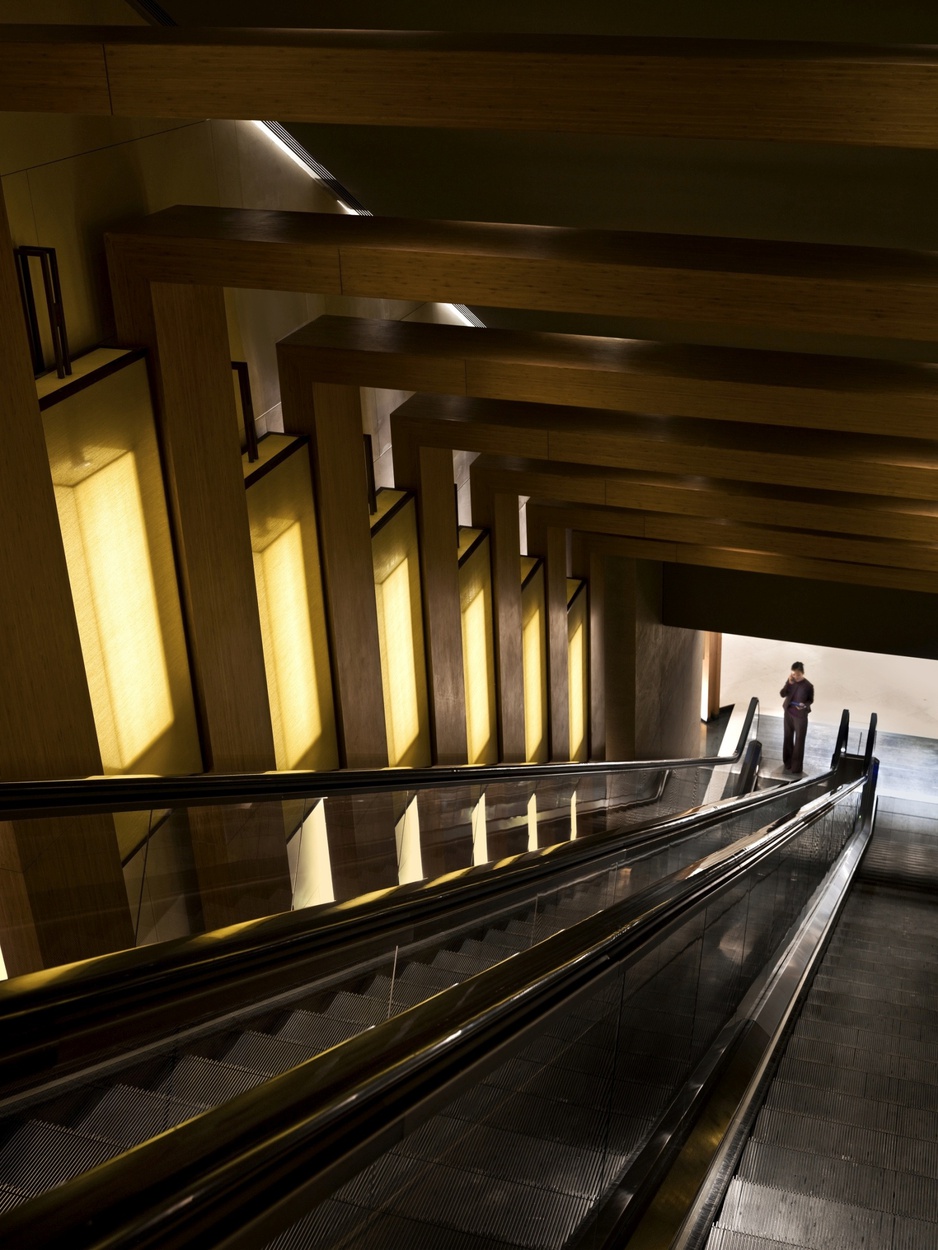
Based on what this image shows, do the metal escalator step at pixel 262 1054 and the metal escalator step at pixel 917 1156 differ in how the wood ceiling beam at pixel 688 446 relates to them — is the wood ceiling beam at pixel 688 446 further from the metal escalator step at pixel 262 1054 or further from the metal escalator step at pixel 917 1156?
the metal escalator step at pixel 262 1054

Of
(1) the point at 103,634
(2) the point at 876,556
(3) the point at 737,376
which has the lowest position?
(2) the point at 876,556

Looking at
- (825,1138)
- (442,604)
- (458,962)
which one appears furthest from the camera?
(442,604)

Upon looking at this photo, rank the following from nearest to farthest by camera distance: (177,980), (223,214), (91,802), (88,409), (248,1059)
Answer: (177,980)
(248,1059)
(91,802)
(88,409)
(223,214)

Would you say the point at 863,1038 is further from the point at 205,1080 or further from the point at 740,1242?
the point at 205,1080

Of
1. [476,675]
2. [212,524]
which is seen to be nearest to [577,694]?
[476,675]

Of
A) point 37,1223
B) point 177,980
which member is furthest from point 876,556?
point 37,1223

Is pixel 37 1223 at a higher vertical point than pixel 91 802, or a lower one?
higher

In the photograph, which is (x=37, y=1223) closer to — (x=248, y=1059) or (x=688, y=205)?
(x=248, y=1059)

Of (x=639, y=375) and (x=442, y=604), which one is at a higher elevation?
(x=639, y=375)

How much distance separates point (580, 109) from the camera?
3.47m

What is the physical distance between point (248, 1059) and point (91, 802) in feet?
3.42

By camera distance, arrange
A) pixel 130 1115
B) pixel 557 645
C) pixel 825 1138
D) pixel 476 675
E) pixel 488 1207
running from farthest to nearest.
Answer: pixel 557 645 → pixel 476 675 → pixel 825 1138 → pixel 130 1115 → pixel 488 1207

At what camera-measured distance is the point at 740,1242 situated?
110 inches

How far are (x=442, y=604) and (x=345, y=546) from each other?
1.61 metres
